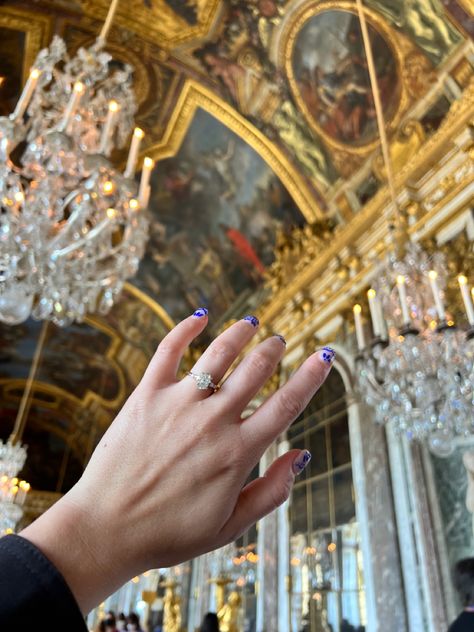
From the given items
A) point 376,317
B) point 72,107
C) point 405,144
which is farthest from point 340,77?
point 72,107

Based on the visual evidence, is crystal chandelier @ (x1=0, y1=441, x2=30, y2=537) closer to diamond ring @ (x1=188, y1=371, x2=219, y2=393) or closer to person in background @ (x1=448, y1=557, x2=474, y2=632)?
person in background @ (x1=448, y1=557, x2=474, y2=632)

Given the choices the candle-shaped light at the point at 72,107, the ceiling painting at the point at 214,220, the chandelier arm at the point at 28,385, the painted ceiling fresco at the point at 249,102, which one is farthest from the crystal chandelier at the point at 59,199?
the chandelier arm at the point at 28,385

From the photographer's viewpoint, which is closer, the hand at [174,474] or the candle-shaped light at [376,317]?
the hand at [174,474]

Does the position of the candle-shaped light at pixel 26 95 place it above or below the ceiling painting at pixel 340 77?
below

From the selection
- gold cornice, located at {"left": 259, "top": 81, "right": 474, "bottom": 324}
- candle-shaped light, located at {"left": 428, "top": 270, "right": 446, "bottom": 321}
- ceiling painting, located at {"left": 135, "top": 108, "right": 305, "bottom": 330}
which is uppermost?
ceiling painting, located at {"left": 135, "top": 108, "right": 305, "bottom": 330}

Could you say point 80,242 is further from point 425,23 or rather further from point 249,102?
point 249,102

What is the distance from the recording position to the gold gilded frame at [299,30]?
18.7ft

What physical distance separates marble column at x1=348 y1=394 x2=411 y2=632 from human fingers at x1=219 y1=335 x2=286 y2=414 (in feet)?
16.5

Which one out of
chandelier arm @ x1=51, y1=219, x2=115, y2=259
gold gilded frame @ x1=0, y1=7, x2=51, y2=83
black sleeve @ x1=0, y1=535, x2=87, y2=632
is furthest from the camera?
gold gilded frame @ x1=0, y1=7, x2=51, y2=83

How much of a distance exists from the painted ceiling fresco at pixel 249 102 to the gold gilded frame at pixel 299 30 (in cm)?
2

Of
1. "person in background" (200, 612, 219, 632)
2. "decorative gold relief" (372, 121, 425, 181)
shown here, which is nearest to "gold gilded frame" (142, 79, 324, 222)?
"decorative gold relief" (372, 121, 425, 181)

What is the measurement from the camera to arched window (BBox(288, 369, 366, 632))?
5500 mm

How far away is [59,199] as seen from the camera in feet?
15.4

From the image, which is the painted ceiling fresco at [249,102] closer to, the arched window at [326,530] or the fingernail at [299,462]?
the arched window at [326,530]
